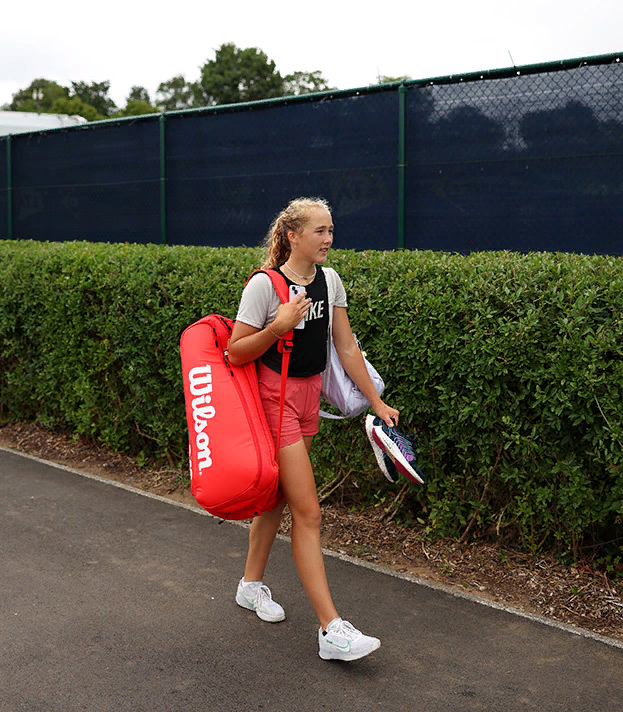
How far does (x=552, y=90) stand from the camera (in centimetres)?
712

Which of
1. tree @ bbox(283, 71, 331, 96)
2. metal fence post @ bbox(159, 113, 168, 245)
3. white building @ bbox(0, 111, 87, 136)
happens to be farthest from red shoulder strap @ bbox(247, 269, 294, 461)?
tree @ bbox(283, 71, 331, 96)

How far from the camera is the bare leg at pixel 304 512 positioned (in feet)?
12.7

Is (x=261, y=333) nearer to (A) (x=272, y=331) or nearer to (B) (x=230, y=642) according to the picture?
(A) (x=272, y=331)

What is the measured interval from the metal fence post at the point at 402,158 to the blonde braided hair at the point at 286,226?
4.12 m

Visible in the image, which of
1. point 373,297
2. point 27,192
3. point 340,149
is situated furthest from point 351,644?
point 27,192

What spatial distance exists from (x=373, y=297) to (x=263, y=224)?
14.6ft

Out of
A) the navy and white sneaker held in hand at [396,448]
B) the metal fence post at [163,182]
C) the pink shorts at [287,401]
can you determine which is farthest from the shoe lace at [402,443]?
the metal fence post at [163,182]

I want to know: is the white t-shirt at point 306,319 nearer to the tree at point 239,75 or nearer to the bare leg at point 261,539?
the bare leg at point 261,539

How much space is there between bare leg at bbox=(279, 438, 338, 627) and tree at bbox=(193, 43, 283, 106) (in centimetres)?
9910

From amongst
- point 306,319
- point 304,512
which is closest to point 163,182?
point 306,319

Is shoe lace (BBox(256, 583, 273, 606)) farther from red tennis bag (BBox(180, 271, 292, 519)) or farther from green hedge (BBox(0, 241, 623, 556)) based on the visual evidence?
green hedge (BBox(0, 241, 623, 556))

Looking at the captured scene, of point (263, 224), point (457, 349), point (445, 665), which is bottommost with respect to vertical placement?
point (445, 665)

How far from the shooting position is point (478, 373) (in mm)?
4656

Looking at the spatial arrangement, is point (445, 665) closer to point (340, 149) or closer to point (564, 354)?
point (564, 354)
